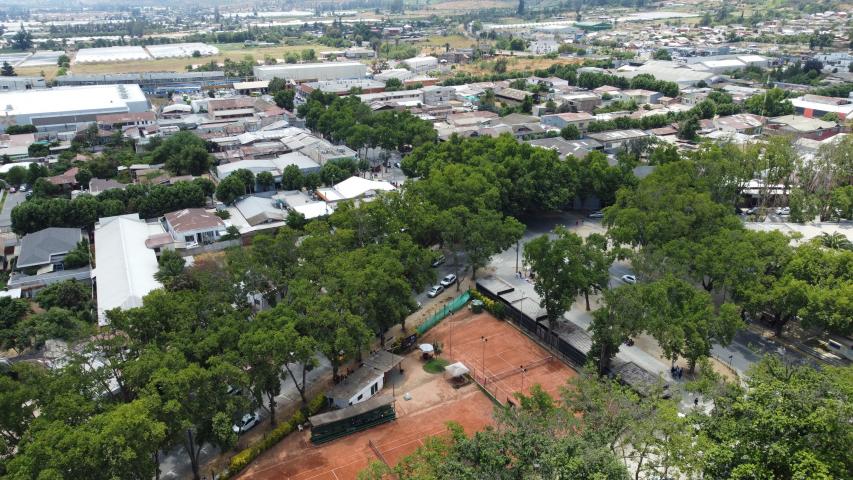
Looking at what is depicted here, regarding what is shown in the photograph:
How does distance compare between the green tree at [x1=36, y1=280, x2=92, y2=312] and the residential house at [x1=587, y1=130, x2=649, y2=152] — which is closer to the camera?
the green tree at [x1=36, y1=280, x2=92, y2=312]

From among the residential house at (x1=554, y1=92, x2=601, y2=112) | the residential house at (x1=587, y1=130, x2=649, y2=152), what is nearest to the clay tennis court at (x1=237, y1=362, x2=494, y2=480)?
the residential house at (x1=587, y1=130, x2=649, y2=152)

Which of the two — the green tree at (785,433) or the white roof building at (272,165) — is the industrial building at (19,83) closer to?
the white roof building at (272,165)

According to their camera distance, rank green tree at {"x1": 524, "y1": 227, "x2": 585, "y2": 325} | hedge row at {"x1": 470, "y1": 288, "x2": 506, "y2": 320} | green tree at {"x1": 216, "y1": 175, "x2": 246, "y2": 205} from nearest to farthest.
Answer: green tree at {"x1": 524, "y1": 227, "x2": 585, "y2": 325}, hedge row at {"x1": 470, "y1": 288, "x2": 506, "y2": 320}, green tree at {"x1": 216, "y1": 175, "x2": 246, "y2": 205}

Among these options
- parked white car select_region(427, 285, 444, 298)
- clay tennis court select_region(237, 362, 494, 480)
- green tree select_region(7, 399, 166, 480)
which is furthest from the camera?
parked white car select_region(427, 285, 444, 298)

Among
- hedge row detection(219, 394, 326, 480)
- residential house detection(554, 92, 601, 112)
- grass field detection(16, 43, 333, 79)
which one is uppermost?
grass field detection(16, 43, 333, 79)

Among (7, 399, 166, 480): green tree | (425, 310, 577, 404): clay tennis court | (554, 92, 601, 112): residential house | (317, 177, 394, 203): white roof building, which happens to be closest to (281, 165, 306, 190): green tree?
(317, 177, 394, 203): white roof building

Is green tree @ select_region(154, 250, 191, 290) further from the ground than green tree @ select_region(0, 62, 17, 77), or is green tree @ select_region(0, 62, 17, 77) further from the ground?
green tree @ select_region(0, 62, 17, 77)

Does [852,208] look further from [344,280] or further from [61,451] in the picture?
[61,451]

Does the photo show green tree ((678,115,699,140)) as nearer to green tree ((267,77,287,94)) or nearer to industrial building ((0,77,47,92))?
green tree ((267,77,287,94))

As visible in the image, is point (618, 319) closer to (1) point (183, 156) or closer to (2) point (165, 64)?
(1) point (183, 156)
